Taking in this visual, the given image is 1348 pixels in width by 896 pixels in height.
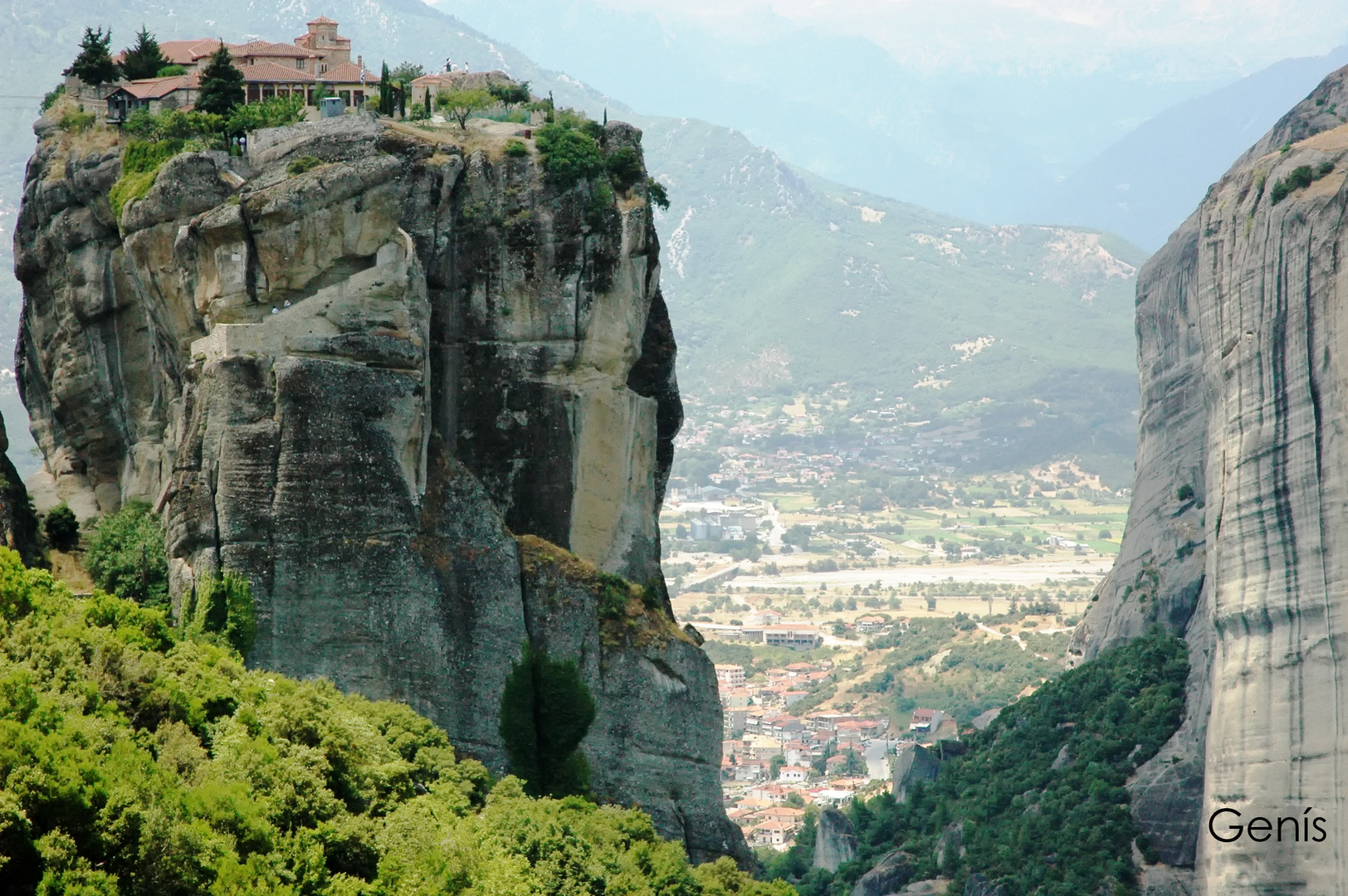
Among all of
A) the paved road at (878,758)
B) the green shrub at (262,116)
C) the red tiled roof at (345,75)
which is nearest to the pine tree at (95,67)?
the red tiled roof at (345,75)

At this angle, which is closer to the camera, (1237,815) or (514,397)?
(514,397)

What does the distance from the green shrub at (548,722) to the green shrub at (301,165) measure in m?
11.9

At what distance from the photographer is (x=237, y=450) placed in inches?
1724

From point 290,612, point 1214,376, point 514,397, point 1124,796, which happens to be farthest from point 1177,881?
point 290,612

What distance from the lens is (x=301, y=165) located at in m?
47.2

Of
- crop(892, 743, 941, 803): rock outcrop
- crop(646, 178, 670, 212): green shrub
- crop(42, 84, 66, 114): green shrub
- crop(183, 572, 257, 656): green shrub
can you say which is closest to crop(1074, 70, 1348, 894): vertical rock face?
crop(892, 743, 941, 803): rock outcrop

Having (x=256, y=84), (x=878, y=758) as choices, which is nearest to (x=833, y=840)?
(x=256, y=84)

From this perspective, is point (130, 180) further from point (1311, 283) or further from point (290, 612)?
point (1311, 283)

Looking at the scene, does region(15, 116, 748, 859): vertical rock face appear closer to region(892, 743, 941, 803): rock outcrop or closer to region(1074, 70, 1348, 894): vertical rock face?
region(1074, 70, 1348, 894): vertical rock face

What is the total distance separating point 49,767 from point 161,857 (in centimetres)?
193

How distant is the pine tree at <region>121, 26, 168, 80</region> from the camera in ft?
194

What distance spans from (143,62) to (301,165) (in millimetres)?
14473

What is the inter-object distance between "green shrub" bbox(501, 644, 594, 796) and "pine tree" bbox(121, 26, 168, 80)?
22373 mm

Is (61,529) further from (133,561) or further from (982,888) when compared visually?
(982,888)
